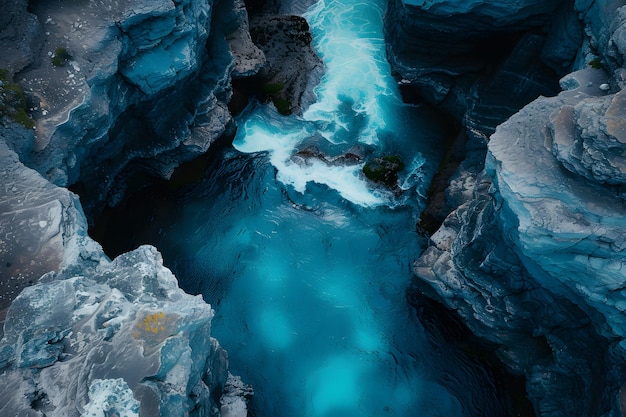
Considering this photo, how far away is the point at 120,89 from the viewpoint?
18.6 meters

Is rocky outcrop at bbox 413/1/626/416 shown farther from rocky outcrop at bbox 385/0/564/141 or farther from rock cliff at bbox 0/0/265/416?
rock cliff at bbox 0/0/265/416

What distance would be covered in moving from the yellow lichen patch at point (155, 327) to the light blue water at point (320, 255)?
9080mm

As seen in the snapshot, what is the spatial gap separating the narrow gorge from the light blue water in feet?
0.33

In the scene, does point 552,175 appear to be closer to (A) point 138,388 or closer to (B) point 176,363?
(B) point 176,363

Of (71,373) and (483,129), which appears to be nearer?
(71,373)

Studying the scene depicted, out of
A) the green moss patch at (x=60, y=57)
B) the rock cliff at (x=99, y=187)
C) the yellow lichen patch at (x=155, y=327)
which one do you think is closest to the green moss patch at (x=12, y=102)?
the rock cliff at (x=99, y=187)

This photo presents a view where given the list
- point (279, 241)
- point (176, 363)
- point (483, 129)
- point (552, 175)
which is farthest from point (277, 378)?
point (483, 129)

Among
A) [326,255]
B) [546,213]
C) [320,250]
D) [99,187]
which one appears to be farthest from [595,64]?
[99,187]

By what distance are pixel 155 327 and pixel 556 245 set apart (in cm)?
1116

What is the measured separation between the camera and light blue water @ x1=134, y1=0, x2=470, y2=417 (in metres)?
18.6

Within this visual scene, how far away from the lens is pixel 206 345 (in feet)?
40.8

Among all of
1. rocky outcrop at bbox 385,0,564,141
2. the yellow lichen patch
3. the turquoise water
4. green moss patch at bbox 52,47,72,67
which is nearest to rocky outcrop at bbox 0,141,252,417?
the yellow lichen patch

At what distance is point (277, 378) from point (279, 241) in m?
6.42

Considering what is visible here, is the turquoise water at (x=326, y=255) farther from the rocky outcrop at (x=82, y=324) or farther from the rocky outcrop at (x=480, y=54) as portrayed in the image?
the rocky outcrop at (x=82, y=324)
